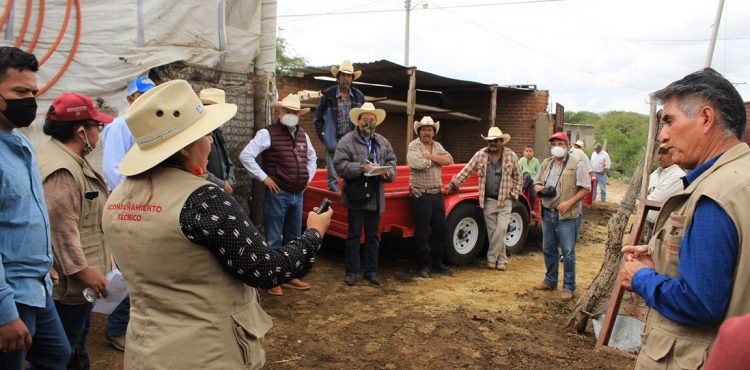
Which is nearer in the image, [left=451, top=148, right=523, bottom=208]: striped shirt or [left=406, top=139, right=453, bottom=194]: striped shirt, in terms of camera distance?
[left=406, top=139, right=453, bottom=194]: striped shirt

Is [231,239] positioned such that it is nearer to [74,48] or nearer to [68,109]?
[68,109]

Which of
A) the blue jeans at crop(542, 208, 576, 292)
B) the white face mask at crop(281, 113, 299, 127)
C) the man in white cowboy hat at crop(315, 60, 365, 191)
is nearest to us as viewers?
the white face mask at crop(281, 113, 299, 127)

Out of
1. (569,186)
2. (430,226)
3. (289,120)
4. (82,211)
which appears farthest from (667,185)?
(82,211)

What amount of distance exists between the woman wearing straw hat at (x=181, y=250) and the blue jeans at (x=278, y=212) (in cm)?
353

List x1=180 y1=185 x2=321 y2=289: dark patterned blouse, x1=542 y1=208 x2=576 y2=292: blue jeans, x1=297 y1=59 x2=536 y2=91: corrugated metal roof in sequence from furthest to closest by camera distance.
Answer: x1=297 y1=59 x2=536 y2=91: corrugated metal roof, x1=542 y1=208 x2=576 y2=292: blue jeans, x1=180 y1=185 x2=321 y2=289: dark patterned blouse

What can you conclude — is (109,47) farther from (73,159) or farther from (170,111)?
(170,111)

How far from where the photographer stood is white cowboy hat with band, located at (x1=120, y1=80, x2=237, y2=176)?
1811mm

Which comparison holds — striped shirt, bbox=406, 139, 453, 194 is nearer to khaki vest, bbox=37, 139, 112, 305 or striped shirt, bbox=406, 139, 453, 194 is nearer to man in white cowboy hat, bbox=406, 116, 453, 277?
man in white cowboy hat, bbox=406, 116, 453, 277

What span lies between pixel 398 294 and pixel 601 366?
221cm

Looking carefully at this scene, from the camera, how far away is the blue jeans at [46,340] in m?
2.24

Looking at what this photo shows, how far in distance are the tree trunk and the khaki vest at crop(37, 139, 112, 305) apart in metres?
3.93

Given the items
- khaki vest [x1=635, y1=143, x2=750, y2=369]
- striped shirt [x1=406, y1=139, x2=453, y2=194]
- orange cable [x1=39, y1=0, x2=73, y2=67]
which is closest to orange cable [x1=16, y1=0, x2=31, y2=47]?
orange cable [x1=39, y1=0, x2=73, y2=67]

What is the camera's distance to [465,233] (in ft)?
23.3

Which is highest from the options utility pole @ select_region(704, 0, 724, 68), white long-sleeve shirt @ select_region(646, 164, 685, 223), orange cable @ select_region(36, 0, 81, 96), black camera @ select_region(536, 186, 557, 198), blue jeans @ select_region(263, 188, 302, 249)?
utility pole @ select_region(704, 0, 724, 68)
